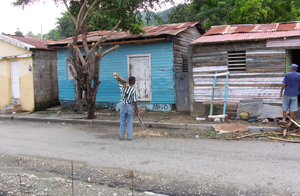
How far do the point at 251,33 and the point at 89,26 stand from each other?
664 centimetres

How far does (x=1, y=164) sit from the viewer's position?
582 cm

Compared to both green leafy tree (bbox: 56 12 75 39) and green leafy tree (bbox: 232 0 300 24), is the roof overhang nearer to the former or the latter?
green leafy tree (bbox: 56 12 75 39)

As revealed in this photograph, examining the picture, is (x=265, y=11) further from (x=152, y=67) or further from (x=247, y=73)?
(x=152, y=67)

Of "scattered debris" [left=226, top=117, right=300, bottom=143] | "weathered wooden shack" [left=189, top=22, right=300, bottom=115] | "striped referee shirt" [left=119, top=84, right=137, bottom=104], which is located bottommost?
"scattered debris" [left=226, top=117, right=300, bottom=143]

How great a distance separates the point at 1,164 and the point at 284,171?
5.73m

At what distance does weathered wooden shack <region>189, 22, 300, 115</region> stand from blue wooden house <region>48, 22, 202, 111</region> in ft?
4.07

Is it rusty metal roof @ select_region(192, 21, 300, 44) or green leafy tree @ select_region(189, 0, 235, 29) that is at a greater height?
green leafy tree @ select_region(189, 0, 235, 29)

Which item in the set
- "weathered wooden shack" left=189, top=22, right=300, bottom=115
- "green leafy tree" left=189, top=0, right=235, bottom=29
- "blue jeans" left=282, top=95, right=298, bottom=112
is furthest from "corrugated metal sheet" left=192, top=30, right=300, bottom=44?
"green leafy tree" left=189, top=0, right=235, bottom=29

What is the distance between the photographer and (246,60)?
32.9 feet

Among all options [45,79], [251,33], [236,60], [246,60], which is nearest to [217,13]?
[251,33]

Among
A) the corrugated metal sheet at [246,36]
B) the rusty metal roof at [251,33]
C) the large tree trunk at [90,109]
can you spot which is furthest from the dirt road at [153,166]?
the rusty metal roof at [251,33]

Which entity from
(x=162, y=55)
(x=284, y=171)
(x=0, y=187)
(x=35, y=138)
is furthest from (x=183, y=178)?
(x=162, y=55)

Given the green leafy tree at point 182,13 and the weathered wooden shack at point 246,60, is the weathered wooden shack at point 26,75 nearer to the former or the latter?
the weathered wooden shack at point 246,60

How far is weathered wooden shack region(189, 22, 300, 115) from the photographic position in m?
9.55
